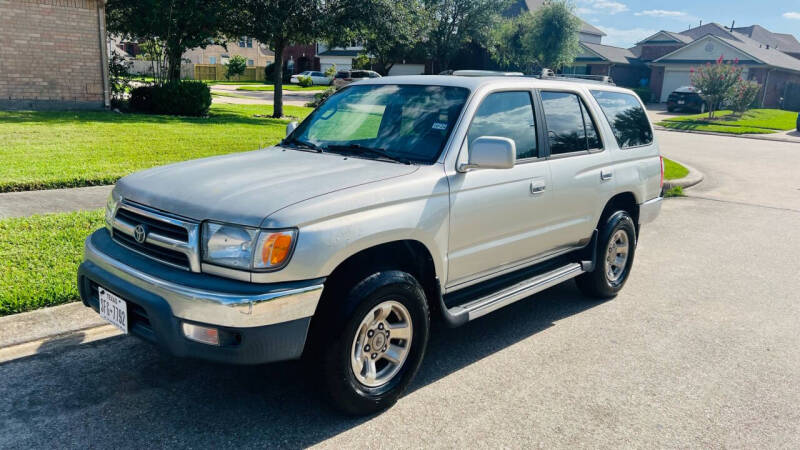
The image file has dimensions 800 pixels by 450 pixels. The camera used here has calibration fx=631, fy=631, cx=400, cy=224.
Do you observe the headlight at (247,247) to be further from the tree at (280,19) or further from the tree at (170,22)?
the tree at (280,19)

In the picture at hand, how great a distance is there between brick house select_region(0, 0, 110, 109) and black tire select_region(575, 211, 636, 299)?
16911 millimetres

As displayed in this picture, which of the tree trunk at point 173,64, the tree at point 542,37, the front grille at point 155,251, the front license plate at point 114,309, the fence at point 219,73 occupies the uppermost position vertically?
the tree at point 542,37

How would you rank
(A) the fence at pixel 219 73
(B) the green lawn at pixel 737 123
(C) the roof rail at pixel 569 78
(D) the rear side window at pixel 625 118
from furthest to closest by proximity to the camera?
(A) the fence at pixel 219 73 → (B) the green lawn at pixel 737 123 → (D) the rear side window at pixel 625 118 → (C) the roof rail at pixel 569 78

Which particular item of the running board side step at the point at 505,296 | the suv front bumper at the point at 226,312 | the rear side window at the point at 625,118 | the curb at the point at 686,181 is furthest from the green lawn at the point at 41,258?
the curb at the point at 686,181

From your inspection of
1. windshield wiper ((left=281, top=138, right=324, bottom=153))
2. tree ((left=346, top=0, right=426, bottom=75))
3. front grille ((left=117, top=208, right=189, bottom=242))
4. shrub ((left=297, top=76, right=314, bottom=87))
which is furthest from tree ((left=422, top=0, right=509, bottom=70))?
front grille ((left=117, top=208, right=189, bottom=242))

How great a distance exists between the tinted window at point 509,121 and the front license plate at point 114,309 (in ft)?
7.62

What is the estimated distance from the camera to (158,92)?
1856 cm

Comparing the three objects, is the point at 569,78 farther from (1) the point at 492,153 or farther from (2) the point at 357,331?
(2) the point at 357,331

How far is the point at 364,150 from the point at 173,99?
15973 millimetres

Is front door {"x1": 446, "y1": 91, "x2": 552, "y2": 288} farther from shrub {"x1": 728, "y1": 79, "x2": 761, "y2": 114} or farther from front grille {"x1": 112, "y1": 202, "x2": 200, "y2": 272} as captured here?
shrub {"x1": 728, "y1": 79, "x2": 761, "y2": 114}

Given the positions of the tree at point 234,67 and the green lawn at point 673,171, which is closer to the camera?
the green lawn at point 673,171

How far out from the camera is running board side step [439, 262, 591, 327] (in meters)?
3.99

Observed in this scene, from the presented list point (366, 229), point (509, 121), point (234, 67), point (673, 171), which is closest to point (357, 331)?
point (366, 229)

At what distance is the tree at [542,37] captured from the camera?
45.5 meters
